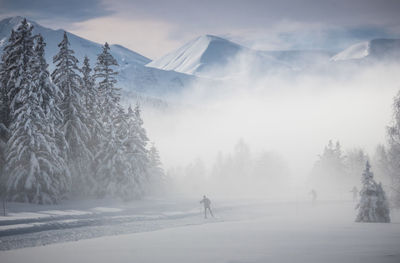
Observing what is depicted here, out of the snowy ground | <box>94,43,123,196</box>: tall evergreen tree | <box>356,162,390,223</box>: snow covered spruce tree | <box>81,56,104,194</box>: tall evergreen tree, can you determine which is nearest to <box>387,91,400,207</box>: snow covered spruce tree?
<box>356,162,390,223</box>: snow covered spruce tree

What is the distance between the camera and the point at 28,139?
28.5m

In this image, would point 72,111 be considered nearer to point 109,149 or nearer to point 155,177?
point 109,149

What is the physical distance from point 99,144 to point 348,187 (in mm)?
60597

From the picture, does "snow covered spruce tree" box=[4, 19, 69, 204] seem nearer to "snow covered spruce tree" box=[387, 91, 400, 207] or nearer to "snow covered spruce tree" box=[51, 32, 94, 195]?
"snow covered spruce tree" box=[51, 32, 94, 195]

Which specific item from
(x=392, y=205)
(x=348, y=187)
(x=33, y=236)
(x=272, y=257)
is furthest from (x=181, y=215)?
(x=348, y=187)

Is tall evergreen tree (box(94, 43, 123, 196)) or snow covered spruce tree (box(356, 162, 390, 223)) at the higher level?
tall evergreen tree (box(94, 43, 123, 196))

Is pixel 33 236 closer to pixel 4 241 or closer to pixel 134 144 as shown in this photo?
pixel 4 241

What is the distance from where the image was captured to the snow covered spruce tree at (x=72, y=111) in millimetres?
34969

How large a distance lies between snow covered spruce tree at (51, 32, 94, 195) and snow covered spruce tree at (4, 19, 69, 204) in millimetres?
3613

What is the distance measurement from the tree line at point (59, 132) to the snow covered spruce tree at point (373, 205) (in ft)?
79.6

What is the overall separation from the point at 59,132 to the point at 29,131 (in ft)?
14.2

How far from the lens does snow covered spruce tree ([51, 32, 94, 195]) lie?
34969 mm

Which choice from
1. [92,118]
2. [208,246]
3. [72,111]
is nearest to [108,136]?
[92,118]

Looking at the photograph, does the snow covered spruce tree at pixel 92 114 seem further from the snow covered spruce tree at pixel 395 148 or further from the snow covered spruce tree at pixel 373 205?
the snow covered spruce tree at pixel 395 148
